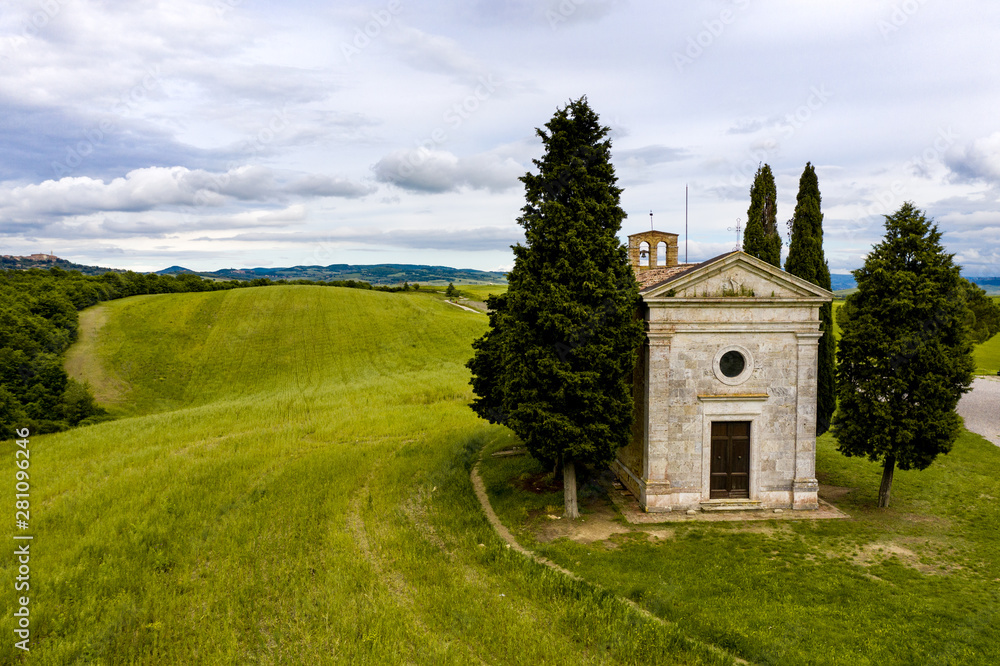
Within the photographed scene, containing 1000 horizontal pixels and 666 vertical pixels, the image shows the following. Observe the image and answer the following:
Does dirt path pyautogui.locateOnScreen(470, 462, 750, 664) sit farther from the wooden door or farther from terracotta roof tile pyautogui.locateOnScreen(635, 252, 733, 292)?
terracotta roof tile pyautogui.locateOnScreen(635, 252, 733, 292)

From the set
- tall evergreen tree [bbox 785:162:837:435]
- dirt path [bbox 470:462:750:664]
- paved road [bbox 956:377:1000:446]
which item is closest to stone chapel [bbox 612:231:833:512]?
dirt path [bbox 470:462:750:664]

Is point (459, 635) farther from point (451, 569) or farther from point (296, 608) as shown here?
point (296, 608)

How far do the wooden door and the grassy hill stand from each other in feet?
24.8

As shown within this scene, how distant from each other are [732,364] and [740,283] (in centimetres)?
277

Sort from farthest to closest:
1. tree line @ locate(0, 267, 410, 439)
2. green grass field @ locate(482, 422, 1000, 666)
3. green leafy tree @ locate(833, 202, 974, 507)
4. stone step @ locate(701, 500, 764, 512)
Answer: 1. tree line @ locate(0, 267, 410, 439)
2. stone step @ locate(701, 500, 764, 512)
3. green leafy tree @ locate(833, 202, 974, 507)
4. green grass field @ locate(482, 422, 1000, 666)

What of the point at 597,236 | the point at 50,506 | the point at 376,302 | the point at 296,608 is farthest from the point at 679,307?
the point at 376,302

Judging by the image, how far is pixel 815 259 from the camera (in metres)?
22.8

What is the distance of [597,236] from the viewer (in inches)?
616

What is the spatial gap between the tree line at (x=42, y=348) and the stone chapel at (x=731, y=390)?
Result: 41.7m

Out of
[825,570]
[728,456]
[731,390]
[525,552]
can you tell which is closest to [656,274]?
[731,390]

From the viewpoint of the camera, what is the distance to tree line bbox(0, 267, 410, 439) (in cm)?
3606

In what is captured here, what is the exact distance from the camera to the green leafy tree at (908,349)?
49.7 feet

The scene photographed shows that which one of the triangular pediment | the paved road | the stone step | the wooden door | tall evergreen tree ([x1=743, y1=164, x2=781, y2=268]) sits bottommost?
the stone step

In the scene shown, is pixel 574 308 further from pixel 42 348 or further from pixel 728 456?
pixel 42 348
